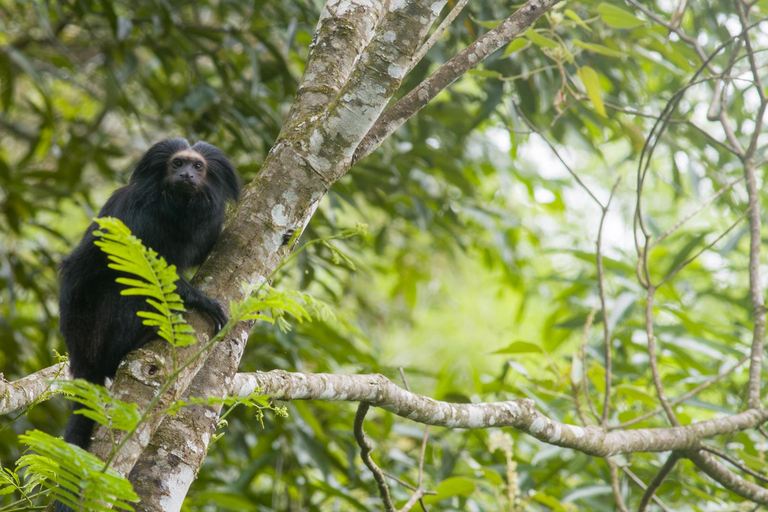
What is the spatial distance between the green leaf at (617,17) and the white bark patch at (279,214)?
4.53 feet

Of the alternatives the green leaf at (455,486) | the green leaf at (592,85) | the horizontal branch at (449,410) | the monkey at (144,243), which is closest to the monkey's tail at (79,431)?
the monkey at (144,243)

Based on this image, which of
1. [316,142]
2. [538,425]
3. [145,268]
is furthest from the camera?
[538,425]

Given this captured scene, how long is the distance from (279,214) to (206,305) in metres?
0.26

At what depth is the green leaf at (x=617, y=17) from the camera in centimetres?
239

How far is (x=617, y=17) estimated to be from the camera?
7.97 ft

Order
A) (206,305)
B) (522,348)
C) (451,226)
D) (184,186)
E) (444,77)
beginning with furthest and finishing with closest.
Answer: (451,226) → (522,348) → (184,186) → (444,77) → (206,305)

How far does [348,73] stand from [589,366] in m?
1.87

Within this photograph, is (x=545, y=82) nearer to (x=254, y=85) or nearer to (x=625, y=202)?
(x=254, y=85)

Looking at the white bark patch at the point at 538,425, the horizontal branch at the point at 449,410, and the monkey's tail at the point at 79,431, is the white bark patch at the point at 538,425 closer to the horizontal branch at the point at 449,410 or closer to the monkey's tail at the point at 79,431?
the horizontal branch at the point at 449,410

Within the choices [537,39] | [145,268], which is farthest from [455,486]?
[145,268]

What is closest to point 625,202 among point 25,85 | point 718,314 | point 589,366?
point 718,314

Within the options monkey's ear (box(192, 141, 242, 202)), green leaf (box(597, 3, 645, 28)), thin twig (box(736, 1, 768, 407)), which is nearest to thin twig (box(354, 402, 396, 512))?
monkey's ear (box(192, 141, 242, 202))

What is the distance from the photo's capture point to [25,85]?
19.9 ft

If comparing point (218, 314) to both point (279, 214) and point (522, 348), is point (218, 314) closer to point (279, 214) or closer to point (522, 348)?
point (279, 214)
